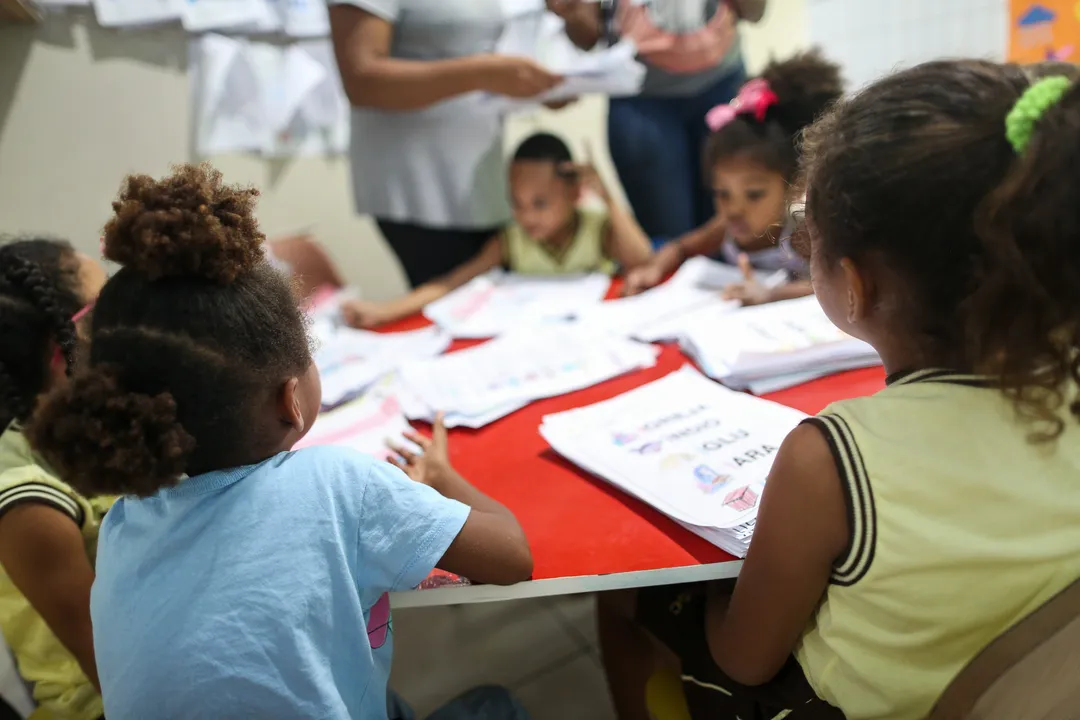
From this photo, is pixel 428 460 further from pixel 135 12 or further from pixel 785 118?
pixel 135 12

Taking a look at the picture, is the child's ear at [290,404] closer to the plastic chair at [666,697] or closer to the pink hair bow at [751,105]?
the plastic chair at [666,697]

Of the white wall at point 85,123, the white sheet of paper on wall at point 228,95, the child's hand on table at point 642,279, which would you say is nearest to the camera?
the child's hand on table at point 642,279

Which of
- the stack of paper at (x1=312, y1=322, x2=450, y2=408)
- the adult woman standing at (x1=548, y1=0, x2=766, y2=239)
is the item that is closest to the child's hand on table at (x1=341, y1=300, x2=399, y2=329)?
the stack of paper at (x1=312, y1=322, x2=450, y2=408)

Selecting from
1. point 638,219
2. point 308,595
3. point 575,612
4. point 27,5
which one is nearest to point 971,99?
point 308,595

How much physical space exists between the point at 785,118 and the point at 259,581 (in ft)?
4.57

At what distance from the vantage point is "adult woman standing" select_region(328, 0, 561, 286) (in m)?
1.68

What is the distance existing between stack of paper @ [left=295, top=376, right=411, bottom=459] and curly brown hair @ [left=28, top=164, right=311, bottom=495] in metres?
0.34

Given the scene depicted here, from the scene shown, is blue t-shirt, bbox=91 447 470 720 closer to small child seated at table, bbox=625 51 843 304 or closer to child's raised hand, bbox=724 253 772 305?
child's raised hand, bbox=724 253 772 305

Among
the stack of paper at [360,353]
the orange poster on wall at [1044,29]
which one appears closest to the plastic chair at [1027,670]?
the stack of paper at [360,353]

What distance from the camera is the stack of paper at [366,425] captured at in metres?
1.04

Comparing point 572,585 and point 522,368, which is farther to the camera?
point 522,368

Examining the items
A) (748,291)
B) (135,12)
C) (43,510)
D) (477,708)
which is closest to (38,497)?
(43,510)

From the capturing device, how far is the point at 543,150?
1.88 m

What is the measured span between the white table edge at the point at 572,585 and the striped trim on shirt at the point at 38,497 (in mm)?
372
